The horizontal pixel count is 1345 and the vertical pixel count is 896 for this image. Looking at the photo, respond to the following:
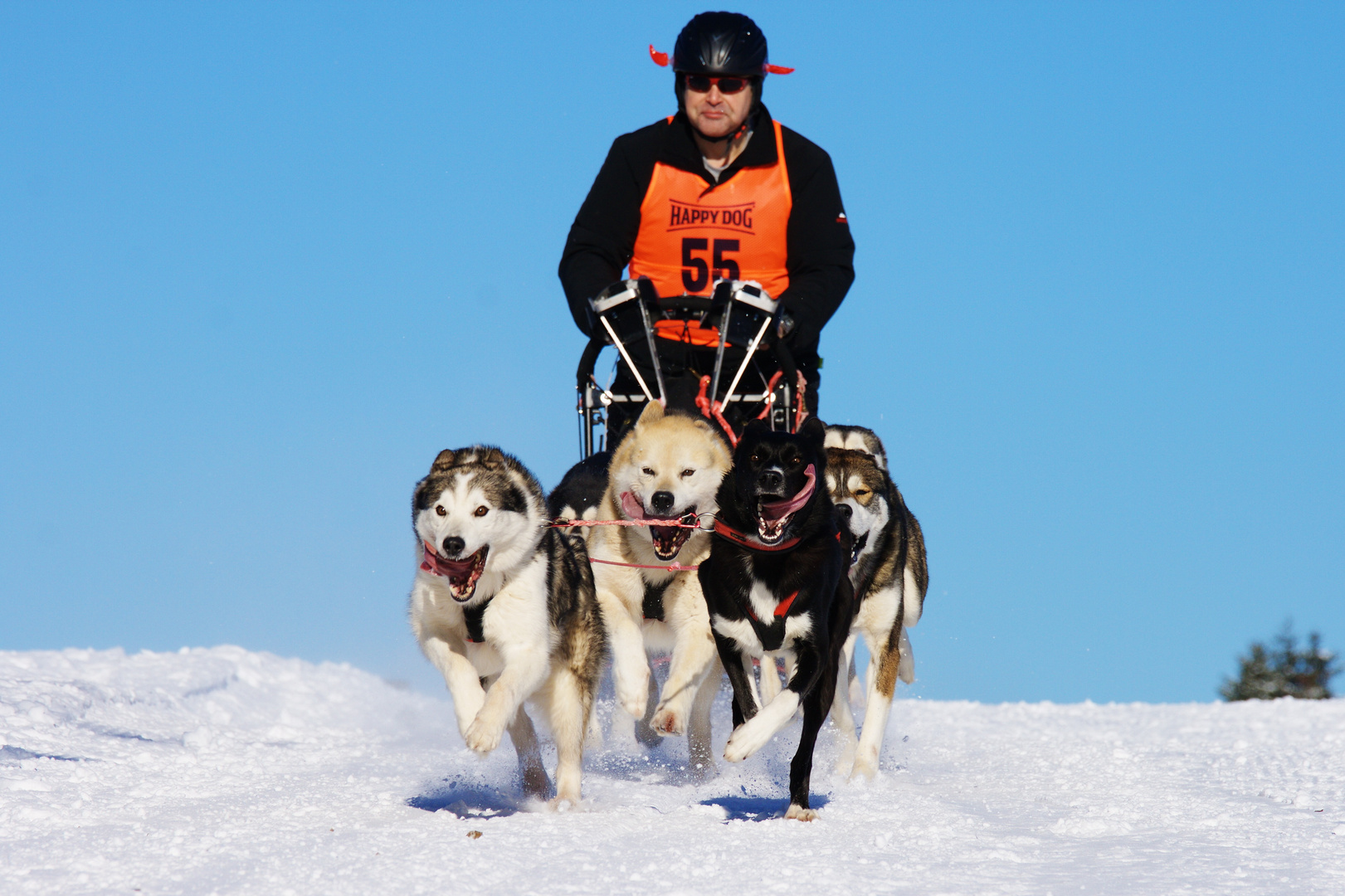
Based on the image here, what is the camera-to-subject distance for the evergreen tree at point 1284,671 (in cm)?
2412

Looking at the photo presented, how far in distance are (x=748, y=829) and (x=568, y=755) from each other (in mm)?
826

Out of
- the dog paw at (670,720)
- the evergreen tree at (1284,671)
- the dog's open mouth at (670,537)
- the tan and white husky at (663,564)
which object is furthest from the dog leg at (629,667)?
the evergreen tree at (1284,671)

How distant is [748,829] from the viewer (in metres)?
3.84

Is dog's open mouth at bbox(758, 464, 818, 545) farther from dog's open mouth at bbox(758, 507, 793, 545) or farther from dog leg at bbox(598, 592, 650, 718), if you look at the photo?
dog leg at bbox(598, 592, 650, 718)

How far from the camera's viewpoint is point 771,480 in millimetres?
4113

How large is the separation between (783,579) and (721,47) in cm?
257

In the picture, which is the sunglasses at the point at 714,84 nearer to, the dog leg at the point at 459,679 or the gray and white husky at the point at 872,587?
the gray and white husky at the point at 872,587

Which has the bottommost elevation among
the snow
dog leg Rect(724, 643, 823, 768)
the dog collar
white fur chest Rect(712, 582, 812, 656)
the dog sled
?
the snow

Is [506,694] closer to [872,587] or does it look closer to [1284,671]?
[872,587]

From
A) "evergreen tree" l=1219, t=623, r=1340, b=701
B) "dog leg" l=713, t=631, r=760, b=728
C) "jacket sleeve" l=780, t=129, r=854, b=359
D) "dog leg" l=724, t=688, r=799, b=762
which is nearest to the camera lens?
"dog leg" l=724, t=688, r=799, b=762

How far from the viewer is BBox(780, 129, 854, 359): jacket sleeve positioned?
18.9 feet

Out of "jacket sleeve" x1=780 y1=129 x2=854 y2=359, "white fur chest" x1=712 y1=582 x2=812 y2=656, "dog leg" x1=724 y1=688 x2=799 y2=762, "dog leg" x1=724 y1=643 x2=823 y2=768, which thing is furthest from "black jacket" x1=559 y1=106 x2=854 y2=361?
"dog leg" x1=724 y1=688 x2=799 y2=762

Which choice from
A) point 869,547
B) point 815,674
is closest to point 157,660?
point 869,547

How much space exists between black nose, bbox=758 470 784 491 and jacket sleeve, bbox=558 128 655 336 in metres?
2.12
